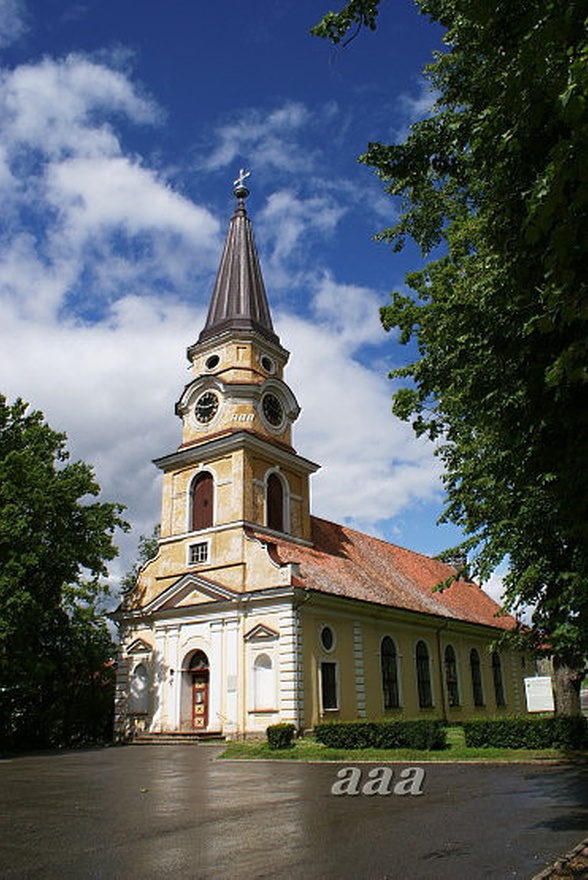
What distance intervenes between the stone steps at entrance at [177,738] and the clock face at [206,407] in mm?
13047

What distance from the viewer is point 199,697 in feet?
87.5

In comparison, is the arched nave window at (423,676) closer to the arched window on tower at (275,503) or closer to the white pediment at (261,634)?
the arched window on tower at (275,503)

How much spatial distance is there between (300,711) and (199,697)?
5.08 m

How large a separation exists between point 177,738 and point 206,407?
13.9m

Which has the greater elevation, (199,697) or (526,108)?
(526,108)

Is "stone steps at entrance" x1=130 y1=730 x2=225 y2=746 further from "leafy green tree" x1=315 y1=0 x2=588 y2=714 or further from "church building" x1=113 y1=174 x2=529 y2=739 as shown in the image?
"leafy green tree" x1=315 y1=0 x2=588 y2=714

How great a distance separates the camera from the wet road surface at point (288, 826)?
21.0ft

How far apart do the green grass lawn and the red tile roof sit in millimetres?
6472

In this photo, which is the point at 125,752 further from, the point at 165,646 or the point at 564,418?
the point at 564,418

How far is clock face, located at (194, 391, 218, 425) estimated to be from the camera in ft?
102

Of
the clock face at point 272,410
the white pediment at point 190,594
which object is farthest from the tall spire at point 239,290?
the white pediment at point 190,594

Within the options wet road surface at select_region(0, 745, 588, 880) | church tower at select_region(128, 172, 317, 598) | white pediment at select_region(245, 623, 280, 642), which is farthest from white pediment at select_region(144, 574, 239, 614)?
wet road surface at select_region(0, 745, 588, 880)

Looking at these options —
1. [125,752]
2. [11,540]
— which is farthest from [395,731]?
[11,540]

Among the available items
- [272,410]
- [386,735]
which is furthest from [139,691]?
[272,410]
